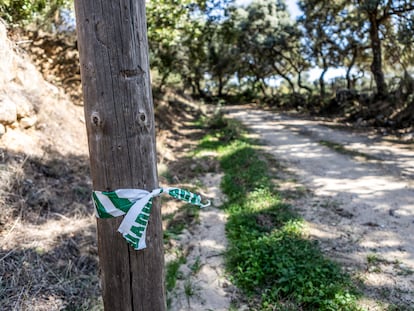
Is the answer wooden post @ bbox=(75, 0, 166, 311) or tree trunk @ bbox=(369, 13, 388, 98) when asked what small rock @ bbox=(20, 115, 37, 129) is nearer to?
wooden post @ bbox=(75, 0, 166, 311)

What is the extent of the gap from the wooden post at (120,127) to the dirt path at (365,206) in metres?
2.33

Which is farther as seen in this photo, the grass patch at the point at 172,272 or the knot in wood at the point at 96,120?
the grass patch at the point at 172,272

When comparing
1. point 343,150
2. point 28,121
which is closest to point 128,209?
point 28,121

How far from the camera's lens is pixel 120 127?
1388 millimetres

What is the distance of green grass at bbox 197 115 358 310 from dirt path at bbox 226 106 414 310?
0.25 metres

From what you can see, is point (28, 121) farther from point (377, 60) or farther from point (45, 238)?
point (377, 60)

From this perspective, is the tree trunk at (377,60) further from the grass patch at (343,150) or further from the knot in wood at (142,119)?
the knot in wood at (142,119)

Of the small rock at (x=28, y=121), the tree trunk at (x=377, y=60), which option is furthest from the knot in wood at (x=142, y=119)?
the tree trunk at (x=377, y=60)

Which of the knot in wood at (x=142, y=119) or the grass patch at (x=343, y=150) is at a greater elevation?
the knot in wood at (x=142, y=119)

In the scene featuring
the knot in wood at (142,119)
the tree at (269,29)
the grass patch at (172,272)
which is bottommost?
the grass patch at (172,272)

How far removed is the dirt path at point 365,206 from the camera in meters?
3.24

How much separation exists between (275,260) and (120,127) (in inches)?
108

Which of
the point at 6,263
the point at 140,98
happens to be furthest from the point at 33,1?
the point at 140,98

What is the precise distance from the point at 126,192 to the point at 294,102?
2267 centimetres
